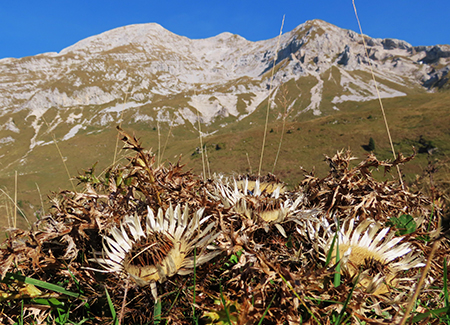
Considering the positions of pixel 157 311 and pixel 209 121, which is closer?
pixel 157 311

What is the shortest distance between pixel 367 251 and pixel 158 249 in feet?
3.73

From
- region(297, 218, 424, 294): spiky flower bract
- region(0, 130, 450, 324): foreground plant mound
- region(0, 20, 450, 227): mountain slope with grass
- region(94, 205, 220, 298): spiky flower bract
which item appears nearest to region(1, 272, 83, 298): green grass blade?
region(0, 130, 450, 324): foreground plant mound

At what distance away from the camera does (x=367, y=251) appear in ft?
4.68

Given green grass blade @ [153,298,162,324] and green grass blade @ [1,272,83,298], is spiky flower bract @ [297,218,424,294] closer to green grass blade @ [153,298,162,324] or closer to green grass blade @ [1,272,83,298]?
green grass blade @ [153,298,162,324]

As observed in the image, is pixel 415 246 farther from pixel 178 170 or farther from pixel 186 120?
pixel 186 120

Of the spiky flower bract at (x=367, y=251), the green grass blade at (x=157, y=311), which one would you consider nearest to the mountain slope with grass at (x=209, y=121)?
the spiky flower bract at (x=367, y=251)

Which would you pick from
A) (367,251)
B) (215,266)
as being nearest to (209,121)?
(367,251)

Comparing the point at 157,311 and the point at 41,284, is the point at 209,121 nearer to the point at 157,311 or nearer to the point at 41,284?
the point at 41,284

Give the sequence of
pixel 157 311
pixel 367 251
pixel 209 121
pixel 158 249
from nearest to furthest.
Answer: pixel 157 311 < pixel 158 249 < pixel 367 251 < pixel 209 121

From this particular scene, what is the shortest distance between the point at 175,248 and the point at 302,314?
0.65 m

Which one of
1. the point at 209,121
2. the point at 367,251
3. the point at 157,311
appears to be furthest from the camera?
the point at 209,121

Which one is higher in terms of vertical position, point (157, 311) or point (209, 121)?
point (209, 121)

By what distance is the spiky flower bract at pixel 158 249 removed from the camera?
1139mm

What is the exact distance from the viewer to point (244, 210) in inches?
59.9
